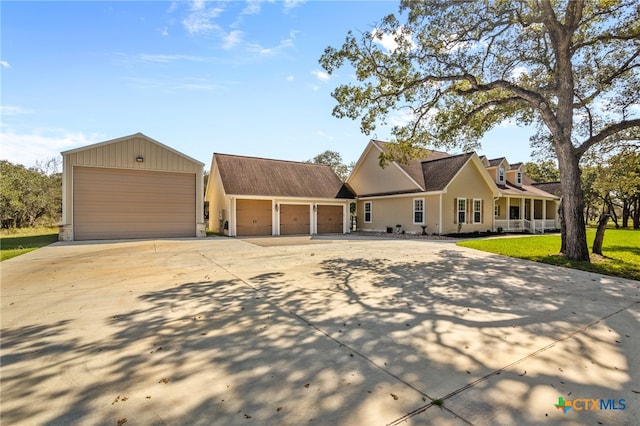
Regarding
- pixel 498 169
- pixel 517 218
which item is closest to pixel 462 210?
pixel 498 169

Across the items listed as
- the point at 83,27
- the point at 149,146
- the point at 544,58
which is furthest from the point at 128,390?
the point at 149,146

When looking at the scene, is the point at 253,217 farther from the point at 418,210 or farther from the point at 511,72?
the point at 511,72

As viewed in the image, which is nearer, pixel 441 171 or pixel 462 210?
pixel 462 210

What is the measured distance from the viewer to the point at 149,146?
16.4 meters

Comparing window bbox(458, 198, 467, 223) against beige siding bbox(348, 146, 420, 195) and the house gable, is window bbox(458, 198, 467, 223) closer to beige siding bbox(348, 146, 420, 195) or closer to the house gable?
the house gable

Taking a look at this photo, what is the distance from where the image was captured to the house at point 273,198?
18.8 m

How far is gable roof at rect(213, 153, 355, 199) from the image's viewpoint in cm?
1925

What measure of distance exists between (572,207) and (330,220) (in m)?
14.0

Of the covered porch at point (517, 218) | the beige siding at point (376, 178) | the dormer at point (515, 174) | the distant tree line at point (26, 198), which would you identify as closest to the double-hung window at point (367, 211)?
the beige siding at point (376, 178)

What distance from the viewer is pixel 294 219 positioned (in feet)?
66.6

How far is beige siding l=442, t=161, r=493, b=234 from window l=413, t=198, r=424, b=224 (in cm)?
128

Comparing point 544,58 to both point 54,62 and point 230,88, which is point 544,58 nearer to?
point 230,88

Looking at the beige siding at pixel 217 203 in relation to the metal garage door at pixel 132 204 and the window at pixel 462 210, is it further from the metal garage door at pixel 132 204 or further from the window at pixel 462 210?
the window at pixel 462 210

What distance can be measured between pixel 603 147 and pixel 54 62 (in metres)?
21.4
